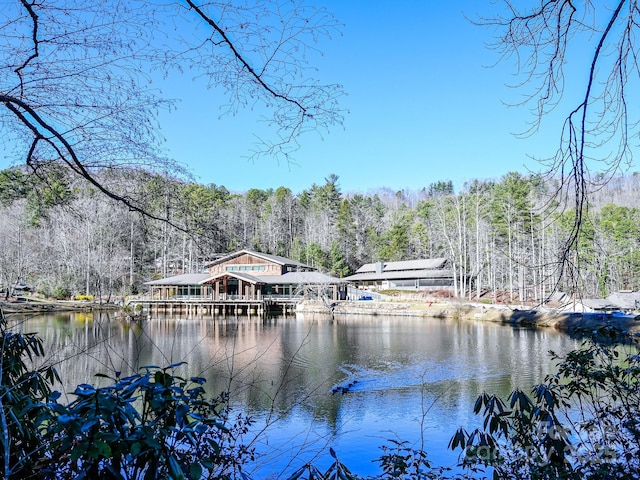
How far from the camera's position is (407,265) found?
40.3m

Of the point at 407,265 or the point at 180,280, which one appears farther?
the point at 407,265

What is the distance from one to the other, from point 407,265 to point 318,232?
11.8 metres

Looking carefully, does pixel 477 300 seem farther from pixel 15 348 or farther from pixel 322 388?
pixel 15 348

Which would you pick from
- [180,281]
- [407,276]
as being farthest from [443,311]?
[180,281]

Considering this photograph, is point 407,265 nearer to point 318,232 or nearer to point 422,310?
point 318,232

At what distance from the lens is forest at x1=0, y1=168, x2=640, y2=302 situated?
246 cm

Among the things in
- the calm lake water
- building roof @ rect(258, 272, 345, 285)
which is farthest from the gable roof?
the calm lake water

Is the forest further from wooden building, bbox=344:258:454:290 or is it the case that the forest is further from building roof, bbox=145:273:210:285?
building roof, bbox=145:273:210:285

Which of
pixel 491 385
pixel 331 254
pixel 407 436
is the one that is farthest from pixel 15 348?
pixel 331 254

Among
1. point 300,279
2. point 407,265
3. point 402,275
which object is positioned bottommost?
point 300,279

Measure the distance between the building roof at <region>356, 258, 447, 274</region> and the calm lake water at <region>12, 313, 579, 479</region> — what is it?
18.5 m

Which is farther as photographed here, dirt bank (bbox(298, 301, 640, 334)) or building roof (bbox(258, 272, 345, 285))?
building roof (bbox(258, 272, 345, 285))

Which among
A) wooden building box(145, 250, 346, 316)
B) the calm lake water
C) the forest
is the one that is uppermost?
the forest

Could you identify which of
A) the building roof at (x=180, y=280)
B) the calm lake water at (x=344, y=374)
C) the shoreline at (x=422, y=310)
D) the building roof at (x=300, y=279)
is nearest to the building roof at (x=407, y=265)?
the shoreline at (x=422, y=310)
